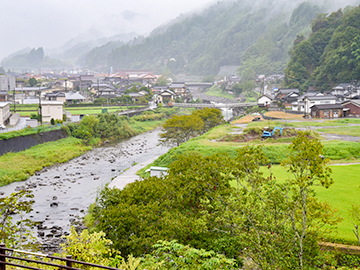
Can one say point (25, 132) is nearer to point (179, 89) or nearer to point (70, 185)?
point (70, 185)

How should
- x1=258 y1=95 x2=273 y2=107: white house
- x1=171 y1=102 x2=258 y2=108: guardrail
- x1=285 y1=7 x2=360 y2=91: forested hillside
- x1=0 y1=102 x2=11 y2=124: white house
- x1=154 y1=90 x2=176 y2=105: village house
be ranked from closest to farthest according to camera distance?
x1=0 y1=102 x2=11 y2=124: white house < x1=285 y1=7 x2=360 y2=91: forested hillside < x1=258 y1=95 x2=273 y2=107: white house < x1=171 y1=102 x2=258 y2=108: guardrail < x1=154 y1=90 x2=176 y2=105: village house

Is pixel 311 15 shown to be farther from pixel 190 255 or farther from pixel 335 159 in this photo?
pixel 190 255

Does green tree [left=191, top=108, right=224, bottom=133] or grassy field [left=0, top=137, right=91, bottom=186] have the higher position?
green tree [left=191, top=108, right=224, bottom=133]

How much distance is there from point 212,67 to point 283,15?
4549 cm

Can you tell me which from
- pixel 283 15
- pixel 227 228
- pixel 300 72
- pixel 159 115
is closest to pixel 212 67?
pixel 283 15

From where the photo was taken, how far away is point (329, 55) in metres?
69.4

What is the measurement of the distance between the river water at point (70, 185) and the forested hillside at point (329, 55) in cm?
4425

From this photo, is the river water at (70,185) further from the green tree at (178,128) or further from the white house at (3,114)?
the white house at (3,114)

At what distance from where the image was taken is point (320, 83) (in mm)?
68812

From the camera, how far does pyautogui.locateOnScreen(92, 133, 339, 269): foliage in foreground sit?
25.8ft

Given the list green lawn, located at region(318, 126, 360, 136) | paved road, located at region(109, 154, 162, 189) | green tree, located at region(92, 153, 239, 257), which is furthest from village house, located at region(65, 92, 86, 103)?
green tree, located at region(92, 153, 239, 257)

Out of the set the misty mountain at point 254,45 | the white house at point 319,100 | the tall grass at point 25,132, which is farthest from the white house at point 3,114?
the misty mountain at point 254,45

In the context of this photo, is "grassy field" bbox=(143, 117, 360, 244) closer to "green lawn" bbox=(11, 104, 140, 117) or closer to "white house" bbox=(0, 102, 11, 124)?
"white house" bbox=(0, 102, 11, 124)

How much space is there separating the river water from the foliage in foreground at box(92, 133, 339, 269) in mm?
6807
